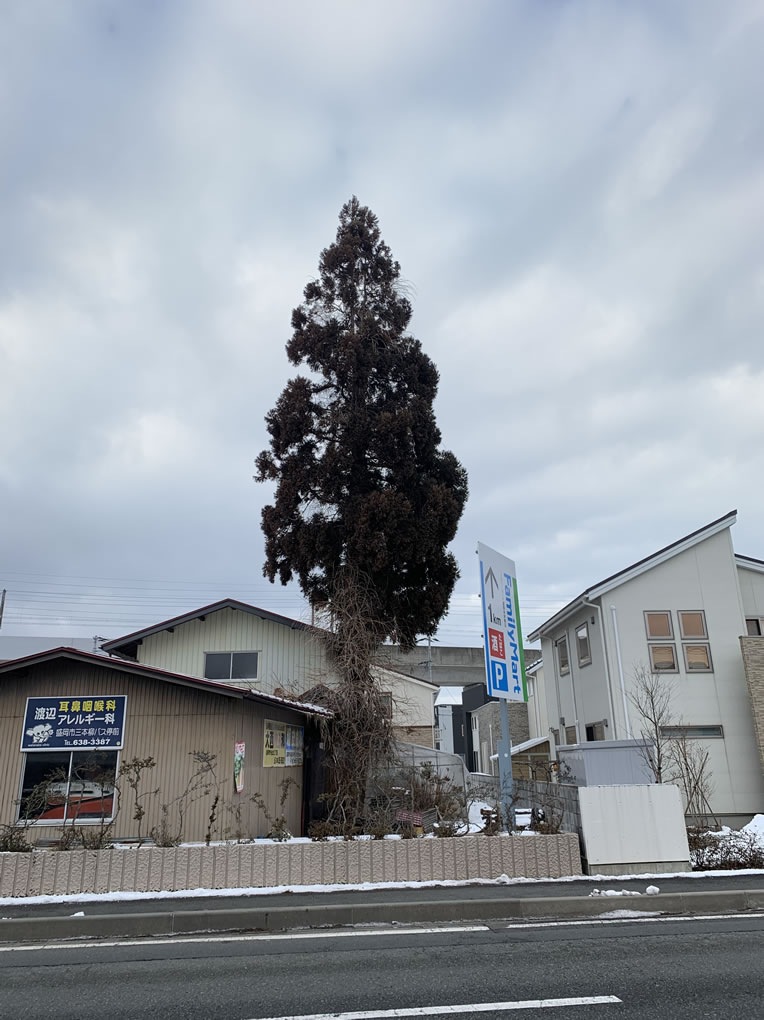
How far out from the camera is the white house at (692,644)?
810 inches

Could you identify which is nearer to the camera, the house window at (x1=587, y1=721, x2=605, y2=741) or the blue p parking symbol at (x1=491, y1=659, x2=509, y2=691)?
the blue p parking symbol at (x1=491, y1=659, x2=509, y2=691)

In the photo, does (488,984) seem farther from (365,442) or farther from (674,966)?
(365,442)

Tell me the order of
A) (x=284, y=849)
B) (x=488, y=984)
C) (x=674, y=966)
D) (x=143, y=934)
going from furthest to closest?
(x=284, y=849) → (x=143, y=934) → (x=674, y=966) → (x=488, y=984)

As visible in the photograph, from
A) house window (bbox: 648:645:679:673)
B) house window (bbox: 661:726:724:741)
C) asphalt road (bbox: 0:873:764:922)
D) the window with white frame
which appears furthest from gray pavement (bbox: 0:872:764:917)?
the window with white frame

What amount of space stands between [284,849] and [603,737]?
46.4 ft

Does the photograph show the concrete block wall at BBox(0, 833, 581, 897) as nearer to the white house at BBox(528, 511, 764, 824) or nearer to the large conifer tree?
the large conifer tree

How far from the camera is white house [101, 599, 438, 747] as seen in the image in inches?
881

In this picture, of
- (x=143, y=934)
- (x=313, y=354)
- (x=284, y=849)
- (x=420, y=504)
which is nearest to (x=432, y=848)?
(x=284, y=849)

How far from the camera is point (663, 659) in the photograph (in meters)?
21.6

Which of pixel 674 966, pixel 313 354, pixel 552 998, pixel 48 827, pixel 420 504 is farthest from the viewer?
pixel 313 354

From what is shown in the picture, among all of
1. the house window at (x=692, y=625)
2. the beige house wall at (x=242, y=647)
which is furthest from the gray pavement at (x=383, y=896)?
the beige house wall at (x=242, y=647)

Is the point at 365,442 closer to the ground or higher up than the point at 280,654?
higher up

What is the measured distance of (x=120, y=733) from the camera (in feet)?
44.8

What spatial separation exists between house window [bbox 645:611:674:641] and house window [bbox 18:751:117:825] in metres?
15.0
